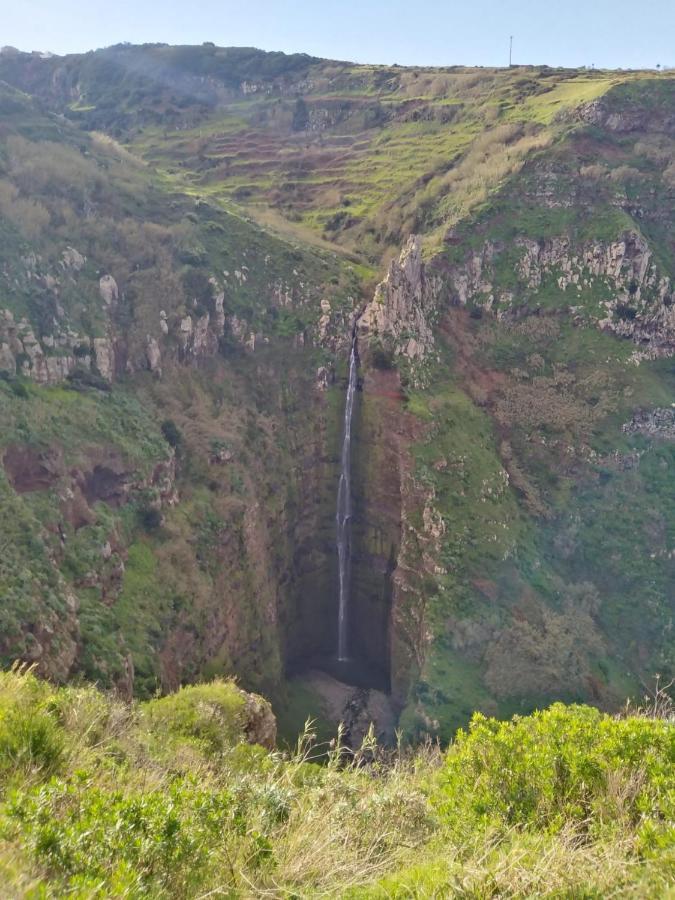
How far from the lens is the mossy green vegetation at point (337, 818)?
495 centimetres

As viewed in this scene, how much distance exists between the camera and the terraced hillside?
30500mm

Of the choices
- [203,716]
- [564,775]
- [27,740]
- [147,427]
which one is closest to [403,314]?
[147,427]

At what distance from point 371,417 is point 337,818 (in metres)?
36.7

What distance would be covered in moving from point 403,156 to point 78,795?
82910 millimetres

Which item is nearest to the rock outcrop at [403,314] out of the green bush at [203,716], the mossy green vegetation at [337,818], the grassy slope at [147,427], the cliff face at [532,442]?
the cliff face at [532,442]

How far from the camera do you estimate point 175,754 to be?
1112 cm

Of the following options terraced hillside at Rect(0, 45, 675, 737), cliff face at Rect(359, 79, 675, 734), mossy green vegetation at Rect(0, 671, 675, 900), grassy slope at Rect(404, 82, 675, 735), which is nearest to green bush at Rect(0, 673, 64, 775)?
mossy green vegetation at Rect(0, 671, 675, 900)

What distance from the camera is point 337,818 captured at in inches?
304

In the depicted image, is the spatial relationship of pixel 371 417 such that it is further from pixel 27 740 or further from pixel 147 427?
pixel 27 740

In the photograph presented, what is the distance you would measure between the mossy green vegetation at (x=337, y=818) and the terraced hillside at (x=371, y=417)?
1400 cm

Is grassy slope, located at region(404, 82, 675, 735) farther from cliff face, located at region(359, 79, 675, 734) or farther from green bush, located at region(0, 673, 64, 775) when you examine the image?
green bush, located at region(0, 673, 64, 775)

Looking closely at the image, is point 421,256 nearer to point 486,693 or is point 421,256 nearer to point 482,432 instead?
point 482,432

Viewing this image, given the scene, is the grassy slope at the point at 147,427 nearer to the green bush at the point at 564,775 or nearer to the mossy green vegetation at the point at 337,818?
the mossy green vegetation at the point at 337,818

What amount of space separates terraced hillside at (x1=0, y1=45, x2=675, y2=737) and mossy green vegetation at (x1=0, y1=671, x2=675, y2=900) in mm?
14001
